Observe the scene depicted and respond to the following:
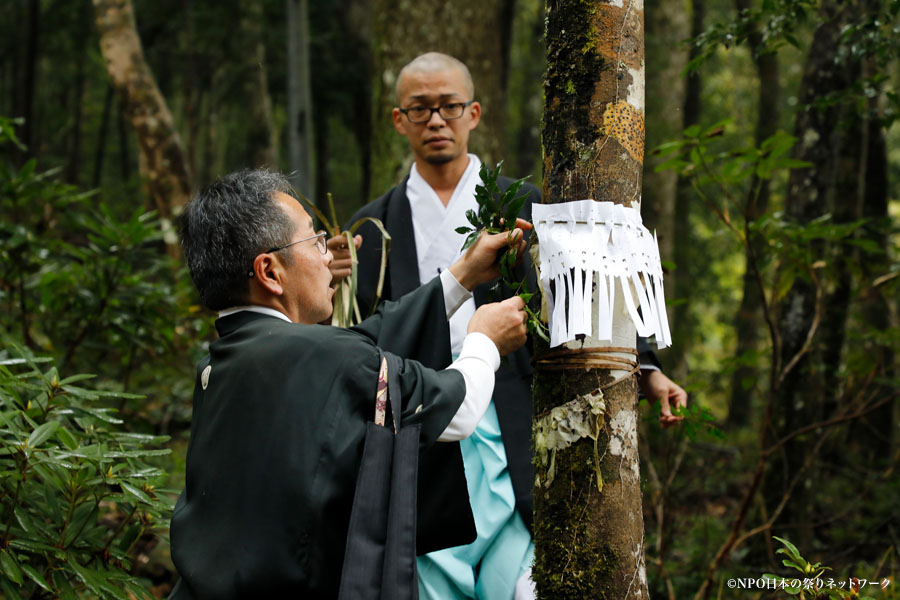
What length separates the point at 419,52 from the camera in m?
5.80

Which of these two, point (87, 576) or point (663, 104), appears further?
point (663, 104)

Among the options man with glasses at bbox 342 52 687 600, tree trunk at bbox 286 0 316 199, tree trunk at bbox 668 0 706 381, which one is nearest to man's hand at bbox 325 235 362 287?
man with glasses at bbox 342 52 687 600

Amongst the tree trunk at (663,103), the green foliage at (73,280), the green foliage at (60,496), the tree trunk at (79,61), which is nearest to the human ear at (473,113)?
the green foliage at (60,496)

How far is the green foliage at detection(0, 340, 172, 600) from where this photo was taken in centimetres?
255

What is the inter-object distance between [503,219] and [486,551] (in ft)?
3.80

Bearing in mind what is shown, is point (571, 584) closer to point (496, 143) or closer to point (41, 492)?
point (41, 492)

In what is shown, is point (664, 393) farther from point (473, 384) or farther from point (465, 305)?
point (473, 384)

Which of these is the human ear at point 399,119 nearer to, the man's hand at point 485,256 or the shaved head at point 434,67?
the shaved head at point 434,67

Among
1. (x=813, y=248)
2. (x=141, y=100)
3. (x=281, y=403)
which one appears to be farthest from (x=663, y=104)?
(x=281, y=403)

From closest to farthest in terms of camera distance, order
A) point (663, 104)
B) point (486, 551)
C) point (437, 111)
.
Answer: point (486, 551), point (437, 111), point (663, 104)

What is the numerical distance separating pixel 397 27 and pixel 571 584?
466 cm

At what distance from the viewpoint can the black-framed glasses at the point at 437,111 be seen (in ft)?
10.9

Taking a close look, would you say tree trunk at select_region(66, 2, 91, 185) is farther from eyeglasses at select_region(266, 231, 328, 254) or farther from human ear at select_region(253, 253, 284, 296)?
human ear at select_region(253, 253, 284, 296)

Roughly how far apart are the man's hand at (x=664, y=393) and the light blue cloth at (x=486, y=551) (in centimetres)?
59
